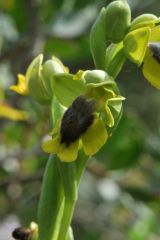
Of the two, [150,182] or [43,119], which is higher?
[43,119]

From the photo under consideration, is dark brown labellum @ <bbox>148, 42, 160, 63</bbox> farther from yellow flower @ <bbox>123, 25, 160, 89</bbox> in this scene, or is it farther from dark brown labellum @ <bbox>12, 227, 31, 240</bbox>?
dark brown labellum @ <bbox>12, 227, 31, 240</bbox>

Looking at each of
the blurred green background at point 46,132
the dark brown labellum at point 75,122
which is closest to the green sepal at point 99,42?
the dark brown labellum at point 75,122

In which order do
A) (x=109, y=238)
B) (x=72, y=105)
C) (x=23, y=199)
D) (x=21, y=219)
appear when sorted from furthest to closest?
(x=109, y=238)
(x=23, y=199)
(x=21, y=219)
(x=72, y=105)

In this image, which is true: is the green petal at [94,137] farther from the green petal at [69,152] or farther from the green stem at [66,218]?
the green stem at [66,218]

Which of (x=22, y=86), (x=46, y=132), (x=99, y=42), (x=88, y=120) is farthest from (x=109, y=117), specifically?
(x=46, y=132)

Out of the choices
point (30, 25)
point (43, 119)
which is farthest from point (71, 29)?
point (43, 119)

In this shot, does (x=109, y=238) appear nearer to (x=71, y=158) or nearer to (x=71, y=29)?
(x=71, y=29)
